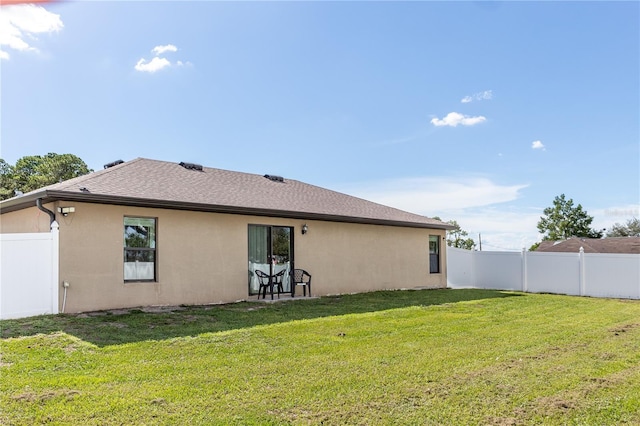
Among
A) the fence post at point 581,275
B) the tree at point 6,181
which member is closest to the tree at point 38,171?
the tree at point 6,181

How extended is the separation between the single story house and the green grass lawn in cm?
132

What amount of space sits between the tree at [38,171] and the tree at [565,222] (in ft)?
130

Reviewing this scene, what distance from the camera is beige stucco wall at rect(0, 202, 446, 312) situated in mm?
9422

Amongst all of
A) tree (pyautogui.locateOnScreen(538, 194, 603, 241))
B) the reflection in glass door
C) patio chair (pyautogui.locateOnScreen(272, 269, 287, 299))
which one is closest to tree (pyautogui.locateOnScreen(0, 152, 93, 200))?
the reflection in glass door

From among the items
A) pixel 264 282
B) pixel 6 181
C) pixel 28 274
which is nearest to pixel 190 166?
pixel 264 282

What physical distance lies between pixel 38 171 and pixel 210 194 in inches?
1231

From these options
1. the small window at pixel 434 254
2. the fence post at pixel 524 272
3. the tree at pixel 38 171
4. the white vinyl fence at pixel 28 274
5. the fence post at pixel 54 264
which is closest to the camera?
the white vinyl fence at pixel 28 274

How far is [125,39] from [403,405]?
1001 centimetres

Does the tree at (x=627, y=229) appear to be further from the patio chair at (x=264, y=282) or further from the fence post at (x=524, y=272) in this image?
the patio chair at (x=264, y=282)

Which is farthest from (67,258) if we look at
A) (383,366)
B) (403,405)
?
(403,405)

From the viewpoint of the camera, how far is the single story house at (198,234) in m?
9.47

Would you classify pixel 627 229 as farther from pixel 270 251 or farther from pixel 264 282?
pixel 264 282

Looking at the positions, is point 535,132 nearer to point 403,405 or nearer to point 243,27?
point 243,27

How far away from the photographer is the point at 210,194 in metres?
11.8
